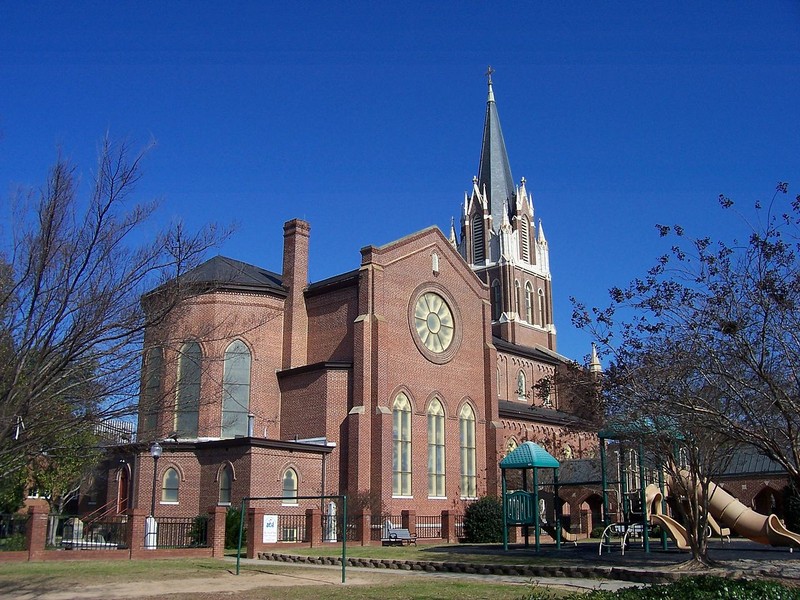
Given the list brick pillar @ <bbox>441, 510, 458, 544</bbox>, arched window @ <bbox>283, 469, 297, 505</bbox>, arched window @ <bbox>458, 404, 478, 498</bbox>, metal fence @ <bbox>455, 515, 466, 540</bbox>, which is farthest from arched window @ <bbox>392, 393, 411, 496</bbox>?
arched window @ <bbox>283, 469, 297, 505</bbox>

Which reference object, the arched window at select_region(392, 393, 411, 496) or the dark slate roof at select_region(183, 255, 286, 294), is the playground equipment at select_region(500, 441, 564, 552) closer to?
the arched window at select_region(392, 393, 411, 496)

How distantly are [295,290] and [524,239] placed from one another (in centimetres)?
4147

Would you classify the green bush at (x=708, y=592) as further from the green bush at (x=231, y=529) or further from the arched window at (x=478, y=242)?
the arched window at (x=478, y=242)

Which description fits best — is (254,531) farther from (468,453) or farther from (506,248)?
(506,248)

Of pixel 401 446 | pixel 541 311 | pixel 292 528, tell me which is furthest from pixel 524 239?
pixel 292 528

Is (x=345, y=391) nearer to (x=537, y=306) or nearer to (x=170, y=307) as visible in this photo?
(x=170, y=307)

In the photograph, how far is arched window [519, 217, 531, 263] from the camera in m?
77.1

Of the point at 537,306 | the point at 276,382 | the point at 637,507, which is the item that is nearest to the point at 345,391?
the point at 276,382

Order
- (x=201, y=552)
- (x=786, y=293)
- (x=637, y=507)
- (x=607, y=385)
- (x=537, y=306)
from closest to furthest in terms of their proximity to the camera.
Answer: (x=786, y=293) → (x=607, y=385) → (x=201, y=552) → (x=637, y=507) → (x=537, y=306)

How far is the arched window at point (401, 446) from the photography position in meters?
37.7

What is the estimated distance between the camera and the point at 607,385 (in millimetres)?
19500

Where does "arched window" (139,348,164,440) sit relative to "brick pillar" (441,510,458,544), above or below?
above

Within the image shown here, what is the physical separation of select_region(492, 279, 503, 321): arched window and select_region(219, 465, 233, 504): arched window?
4225 cm

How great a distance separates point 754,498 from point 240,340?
28.4 metres
